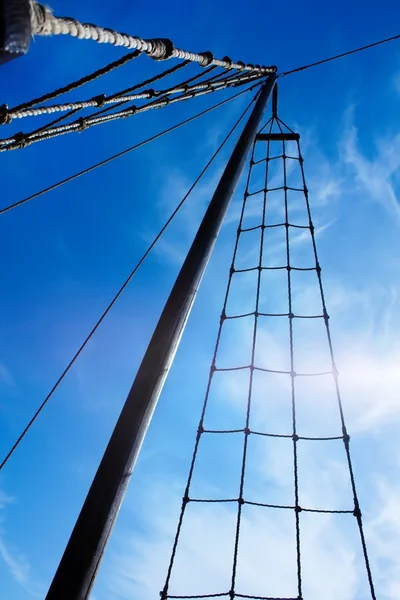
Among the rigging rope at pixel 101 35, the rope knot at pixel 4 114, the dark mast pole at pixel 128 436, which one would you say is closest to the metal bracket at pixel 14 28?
the rigging rope at pixel 101 35

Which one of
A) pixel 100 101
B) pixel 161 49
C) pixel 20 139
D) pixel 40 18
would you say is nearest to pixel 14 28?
pixel 40 18

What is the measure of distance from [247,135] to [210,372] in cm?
243

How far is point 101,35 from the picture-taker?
1.58 meters

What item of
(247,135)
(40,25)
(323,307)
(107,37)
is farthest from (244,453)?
(40,25)

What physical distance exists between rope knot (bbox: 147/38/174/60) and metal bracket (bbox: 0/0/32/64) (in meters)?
1.71

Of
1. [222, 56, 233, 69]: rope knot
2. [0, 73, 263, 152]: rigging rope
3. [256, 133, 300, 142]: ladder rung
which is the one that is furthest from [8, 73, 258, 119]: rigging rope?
[256, 133, 300, 142]: ladder rung

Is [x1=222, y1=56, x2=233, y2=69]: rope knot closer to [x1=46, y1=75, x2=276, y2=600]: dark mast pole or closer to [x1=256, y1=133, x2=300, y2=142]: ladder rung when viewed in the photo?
[x1=46, y1=75, x2=276, y2=600]: dark mast pole

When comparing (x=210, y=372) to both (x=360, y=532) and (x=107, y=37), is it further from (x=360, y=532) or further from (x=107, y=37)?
(x=107, y=37)

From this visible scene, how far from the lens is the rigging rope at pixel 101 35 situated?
971 millimetres

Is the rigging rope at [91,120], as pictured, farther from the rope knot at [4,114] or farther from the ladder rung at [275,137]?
the ladder rung at [275,137]

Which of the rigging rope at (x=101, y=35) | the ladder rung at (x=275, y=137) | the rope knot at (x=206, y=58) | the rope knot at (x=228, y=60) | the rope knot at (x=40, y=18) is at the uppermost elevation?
the ladder rung at (x=275, y=137)

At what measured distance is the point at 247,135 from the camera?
13.5 feet

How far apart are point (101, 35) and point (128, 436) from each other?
1691mm

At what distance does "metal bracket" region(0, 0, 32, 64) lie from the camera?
0.75 metres
